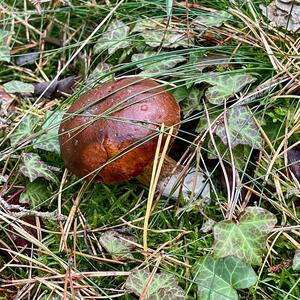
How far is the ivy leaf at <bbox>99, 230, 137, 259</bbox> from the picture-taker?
6.87 ft

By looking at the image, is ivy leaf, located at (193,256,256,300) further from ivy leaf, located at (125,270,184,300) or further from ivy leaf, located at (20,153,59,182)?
ivy leaf, located at (20,153,59,182)

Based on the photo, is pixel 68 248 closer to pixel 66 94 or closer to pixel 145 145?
pixel 145 145

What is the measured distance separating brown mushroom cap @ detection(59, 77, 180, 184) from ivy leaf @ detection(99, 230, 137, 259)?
21cm

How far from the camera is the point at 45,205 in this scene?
2.32 m

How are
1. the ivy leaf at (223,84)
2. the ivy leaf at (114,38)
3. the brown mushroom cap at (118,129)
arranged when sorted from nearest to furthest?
the brown mushroom cap at (118,129) → the ivy leaf at (223,84) → the ivy leaf at (114,38)

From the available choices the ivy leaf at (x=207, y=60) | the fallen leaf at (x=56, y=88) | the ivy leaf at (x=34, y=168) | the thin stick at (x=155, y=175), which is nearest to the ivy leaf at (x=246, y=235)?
the thin stick at (x=155, y=175)

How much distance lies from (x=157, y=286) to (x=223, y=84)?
82 cm

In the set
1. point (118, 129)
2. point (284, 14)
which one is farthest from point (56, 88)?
point (284, 14)

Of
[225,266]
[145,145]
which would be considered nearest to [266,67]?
[145,145]

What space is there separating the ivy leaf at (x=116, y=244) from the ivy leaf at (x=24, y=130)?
0.59m

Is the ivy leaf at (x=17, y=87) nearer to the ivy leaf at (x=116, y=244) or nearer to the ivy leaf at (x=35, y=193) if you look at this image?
the ivy leaf at (x=35, y=193)

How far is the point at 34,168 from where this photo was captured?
234cm

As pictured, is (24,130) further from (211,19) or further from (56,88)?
(211,19)

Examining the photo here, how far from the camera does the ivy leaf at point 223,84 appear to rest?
88.1 inches
